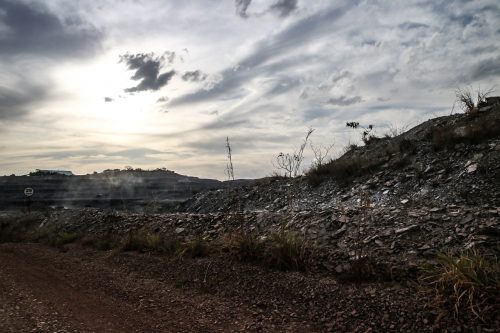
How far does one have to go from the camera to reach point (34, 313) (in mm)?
5340

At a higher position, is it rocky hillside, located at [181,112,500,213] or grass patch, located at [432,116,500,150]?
grass patch, located at [432,116,500,150]

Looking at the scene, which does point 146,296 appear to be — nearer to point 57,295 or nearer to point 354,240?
point 57,295

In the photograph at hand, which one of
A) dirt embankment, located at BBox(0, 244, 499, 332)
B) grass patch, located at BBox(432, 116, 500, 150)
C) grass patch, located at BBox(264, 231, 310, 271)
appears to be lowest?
dirt embankment, located at BBox(0, 244, 499, 332)

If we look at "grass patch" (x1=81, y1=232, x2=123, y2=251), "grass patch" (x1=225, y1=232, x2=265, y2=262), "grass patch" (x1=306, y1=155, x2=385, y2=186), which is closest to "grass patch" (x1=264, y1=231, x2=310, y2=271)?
"grass patch" (x1=225, y1=232, x2=265, y2=262)

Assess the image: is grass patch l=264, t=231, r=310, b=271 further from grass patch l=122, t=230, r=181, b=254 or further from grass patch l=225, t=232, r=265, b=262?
grass patch l=122, t=230, r=181, b=254

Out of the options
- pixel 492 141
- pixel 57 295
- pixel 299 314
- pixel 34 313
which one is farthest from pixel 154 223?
pixel 492 141

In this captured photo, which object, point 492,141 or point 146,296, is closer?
point 146,296

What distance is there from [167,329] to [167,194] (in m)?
25.3

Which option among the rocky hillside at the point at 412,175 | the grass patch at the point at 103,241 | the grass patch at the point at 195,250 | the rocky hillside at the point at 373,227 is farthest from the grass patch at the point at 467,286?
the grass patch at the point at 103,241

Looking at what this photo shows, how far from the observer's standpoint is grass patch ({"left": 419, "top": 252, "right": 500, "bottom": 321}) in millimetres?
4488

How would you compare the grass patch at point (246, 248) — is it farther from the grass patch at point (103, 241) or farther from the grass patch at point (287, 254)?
the grass patch at point (103, 241)

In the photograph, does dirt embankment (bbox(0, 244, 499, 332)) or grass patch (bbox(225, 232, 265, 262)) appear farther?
grass patch (bbox(225, 232, 265, 262))

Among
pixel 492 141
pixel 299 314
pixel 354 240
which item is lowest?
pixel 299 314

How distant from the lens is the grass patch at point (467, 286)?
4488mm
